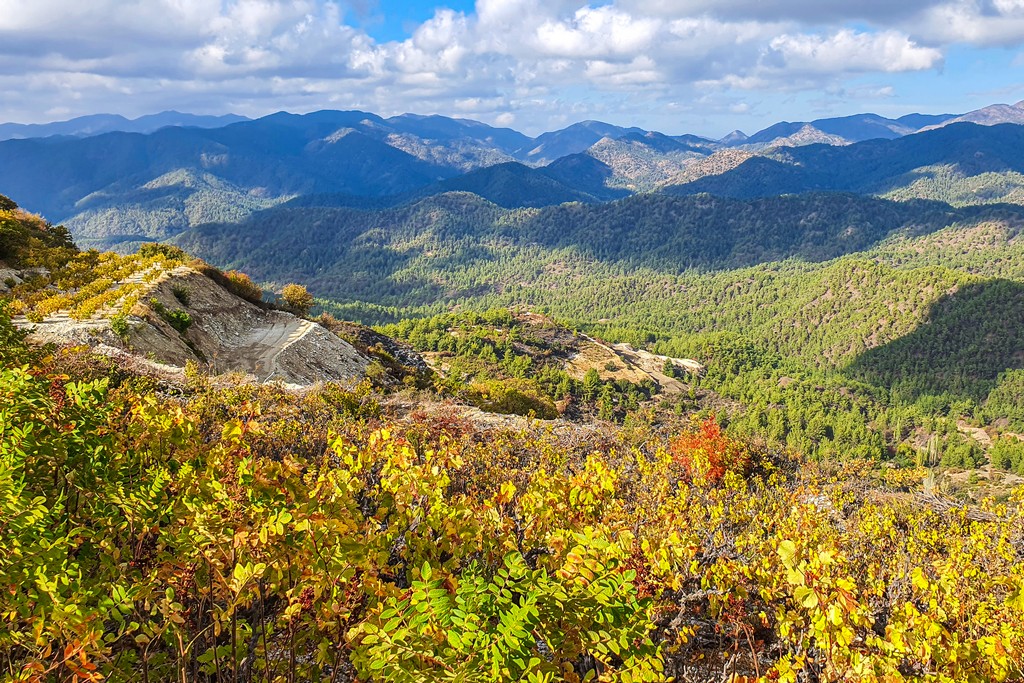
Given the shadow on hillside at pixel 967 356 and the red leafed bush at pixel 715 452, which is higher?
the red leafed bush at pixel 715 452

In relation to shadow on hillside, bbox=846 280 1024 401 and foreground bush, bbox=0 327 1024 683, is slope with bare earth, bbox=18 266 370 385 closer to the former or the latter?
foreground bush, bbox=0 327 1024 683

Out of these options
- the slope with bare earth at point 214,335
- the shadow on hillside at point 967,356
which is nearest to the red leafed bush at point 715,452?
the slope with bare earth at point 214,335

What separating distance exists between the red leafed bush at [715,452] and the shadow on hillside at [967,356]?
195 m

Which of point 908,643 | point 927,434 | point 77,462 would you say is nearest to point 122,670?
point 77,462

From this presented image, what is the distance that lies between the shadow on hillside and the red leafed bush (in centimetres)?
19475

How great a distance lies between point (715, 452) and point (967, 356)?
22496 centimetres

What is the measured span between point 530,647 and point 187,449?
608 cm

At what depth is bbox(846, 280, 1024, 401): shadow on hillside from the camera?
182 metres

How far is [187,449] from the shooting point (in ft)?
25.4

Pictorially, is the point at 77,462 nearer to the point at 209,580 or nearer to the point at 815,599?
Answer: the point at 209,580

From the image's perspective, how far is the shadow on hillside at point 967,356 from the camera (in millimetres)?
182250

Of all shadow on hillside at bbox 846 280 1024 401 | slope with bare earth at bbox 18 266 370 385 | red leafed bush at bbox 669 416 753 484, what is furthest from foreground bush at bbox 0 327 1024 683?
shadow on hillside at bbox 846 280 1024 401

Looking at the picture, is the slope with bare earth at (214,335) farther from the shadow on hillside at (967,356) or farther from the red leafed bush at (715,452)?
the shadow on hillside at (967,356)

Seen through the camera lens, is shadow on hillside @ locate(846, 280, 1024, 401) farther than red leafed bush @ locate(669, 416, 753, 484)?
Yes
